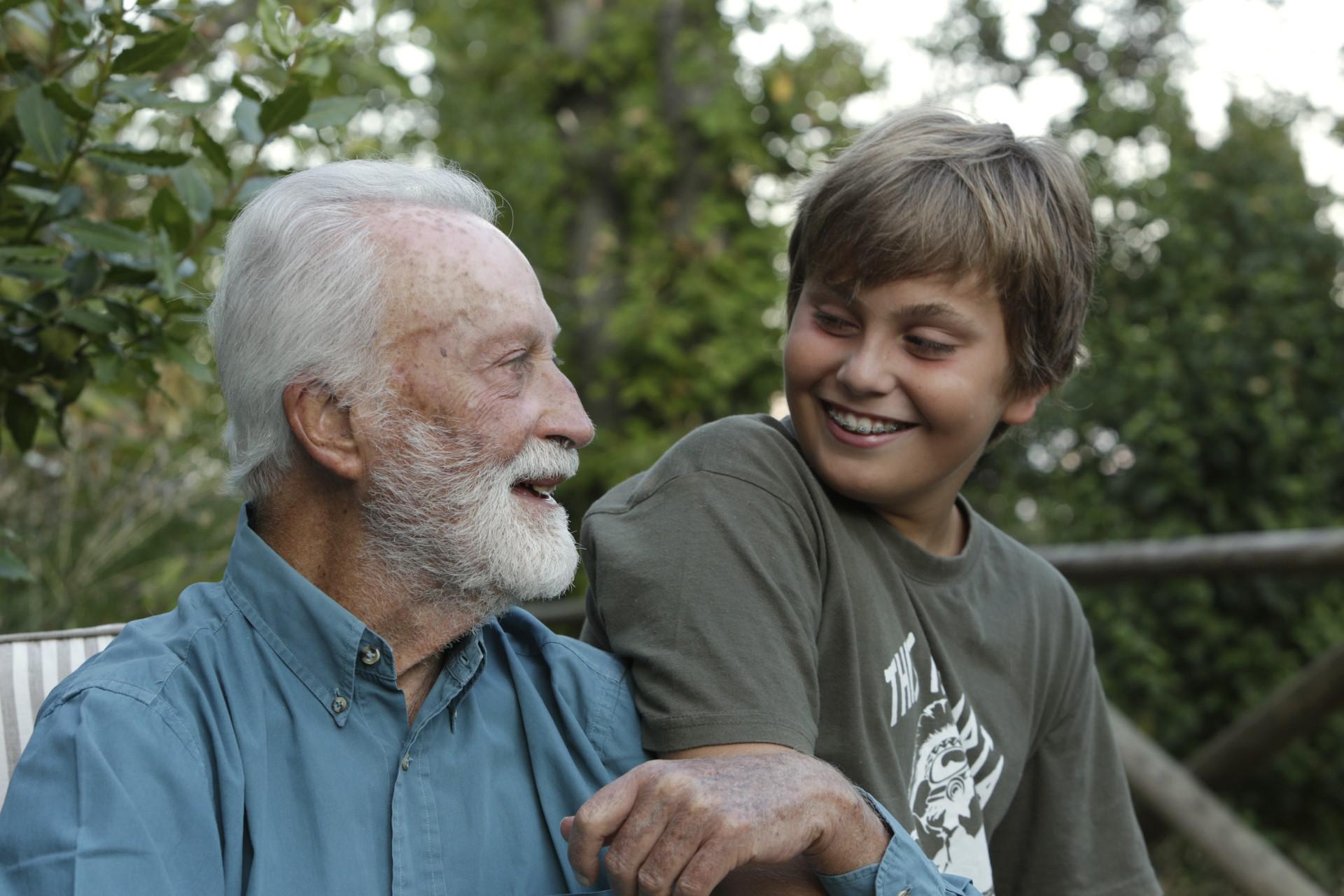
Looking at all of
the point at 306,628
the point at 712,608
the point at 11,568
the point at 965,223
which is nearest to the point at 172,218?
the point at 11,568

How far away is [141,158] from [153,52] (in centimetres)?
16

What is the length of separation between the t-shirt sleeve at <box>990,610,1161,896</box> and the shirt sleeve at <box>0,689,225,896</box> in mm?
1352

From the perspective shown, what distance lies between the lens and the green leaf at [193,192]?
6.89 ft

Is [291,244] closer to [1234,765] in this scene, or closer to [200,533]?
[200,533]

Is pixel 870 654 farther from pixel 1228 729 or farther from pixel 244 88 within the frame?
pixel 1228 729

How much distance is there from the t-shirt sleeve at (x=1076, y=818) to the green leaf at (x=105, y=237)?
5.44ft

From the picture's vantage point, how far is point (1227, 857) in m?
4.43

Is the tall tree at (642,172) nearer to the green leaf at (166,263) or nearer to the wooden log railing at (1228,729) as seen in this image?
the wooden log railing at (1228,729)

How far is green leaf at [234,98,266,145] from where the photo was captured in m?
2.15

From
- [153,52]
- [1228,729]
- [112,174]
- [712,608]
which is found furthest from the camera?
[1228,729]

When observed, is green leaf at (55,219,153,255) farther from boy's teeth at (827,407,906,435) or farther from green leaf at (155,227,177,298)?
boy's teeth at (827,407,906,435)

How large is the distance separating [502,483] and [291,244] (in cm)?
41

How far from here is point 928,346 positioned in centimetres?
191

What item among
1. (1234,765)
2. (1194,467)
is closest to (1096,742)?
(1234,765)
